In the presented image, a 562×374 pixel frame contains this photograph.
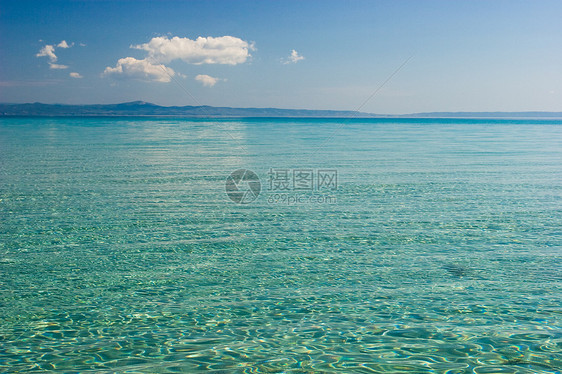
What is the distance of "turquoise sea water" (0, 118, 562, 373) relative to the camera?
210 inches

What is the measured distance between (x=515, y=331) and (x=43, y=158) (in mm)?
24135

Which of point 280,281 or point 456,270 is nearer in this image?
point 280,281

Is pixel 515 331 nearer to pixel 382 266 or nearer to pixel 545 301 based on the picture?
pixel 545 301

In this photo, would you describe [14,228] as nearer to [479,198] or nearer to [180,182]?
[180,182]

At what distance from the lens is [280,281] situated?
24.5 ft

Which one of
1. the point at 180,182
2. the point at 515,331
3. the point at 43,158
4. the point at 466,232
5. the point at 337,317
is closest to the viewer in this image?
the point at 515,331

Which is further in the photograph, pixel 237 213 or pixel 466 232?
pixel 237 213

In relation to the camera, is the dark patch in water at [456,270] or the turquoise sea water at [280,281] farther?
the dark patch in water at [456,270]

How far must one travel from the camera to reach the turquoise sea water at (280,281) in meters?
5.34

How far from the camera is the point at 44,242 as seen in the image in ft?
30.6

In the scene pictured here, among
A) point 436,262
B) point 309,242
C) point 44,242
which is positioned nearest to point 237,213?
point 309,242

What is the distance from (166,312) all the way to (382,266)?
3.91 metres

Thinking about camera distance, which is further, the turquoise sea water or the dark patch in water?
the dark patch in water

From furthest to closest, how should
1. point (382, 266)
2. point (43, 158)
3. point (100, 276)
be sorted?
1. point (43, 158)
2. point (382, 266)
3. point (100, 276)
